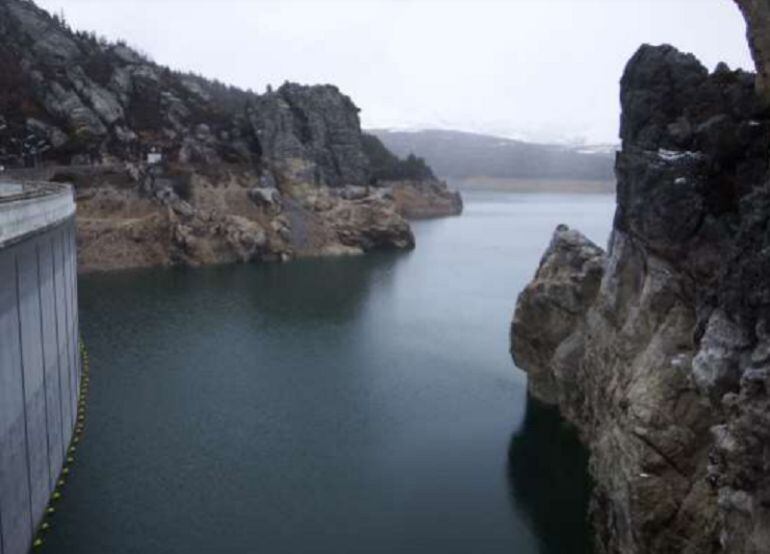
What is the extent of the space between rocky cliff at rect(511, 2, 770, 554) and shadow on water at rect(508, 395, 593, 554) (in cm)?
161

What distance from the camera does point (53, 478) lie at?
30.5m

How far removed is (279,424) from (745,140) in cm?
2515

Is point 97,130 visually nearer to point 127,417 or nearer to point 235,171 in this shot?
point 235,171

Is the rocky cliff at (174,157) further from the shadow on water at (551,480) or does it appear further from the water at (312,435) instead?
the shadow on water at (551,480)

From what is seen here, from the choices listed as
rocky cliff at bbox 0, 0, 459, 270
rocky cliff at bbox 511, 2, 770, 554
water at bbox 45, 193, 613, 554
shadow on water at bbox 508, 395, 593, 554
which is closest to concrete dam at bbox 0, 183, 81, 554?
water at bbox 45, 193, 613, 554

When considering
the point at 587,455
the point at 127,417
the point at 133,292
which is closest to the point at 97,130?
the point at 133,292

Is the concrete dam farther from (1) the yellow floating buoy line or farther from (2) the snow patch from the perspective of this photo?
(2) the snow patch

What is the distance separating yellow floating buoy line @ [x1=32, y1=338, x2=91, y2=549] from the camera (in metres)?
27.8

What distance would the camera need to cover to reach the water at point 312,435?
29047mm

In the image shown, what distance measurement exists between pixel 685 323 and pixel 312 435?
1931cm

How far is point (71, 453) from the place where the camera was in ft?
114

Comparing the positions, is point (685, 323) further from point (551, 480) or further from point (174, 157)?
point (174, 157)

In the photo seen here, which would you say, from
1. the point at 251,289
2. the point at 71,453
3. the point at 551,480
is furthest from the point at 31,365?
the point at 251,289

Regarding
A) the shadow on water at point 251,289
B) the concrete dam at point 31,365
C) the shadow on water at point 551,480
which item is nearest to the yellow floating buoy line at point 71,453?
the concrete dam at point 31,365
